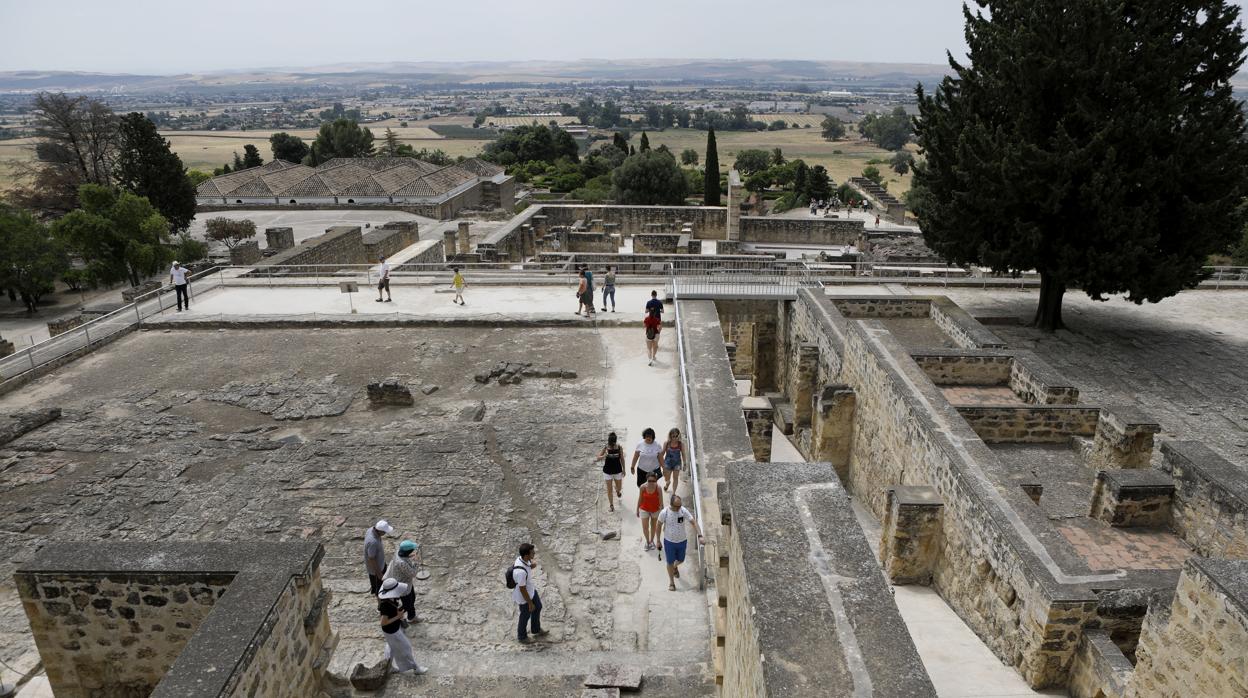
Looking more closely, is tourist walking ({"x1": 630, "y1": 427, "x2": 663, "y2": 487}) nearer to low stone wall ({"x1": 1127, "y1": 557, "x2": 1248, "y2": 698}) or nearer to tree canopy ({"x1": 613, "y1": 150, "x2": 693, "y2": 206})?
low stone wall ({"x1": 1127, "y1": 557, "x2": 1248, "y2": 698})

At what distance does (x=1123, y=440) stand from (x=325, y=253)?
2127cm

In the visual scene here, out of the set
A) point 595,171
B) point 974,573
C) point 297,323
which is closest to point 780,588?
point 974,573

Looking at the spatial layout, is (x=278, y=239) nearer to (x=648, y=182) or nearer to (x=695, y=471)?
(x=648, y=182)

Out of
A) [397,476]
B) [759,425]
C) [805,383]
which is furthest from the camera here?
[805,383]

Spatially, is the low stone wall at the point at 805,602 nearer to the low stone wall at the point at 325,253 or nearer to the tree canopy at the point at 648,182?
the low stone wall at the point at 325,253

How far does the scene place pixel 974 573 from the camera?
7367 mm

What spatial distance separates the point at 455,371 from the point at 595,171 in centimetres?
4499

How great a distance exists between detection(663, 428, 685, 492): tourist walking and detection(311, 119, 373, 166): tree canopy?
202 ft

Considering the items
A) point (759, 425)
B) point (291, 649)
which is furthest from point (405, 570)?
point (759, 425)

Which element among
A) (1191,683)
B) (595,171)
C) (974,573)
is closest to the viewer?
(1191,683)

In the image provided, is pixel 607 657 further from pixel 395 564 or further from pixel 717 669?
pixel 395 564

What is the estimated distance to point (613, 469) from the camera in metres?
8.37

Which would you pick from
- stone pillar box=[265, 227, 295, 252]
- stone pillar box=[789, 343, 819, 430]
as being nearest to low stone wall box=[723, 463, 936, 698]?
stone pillar box=[789, 343, 819, 430]

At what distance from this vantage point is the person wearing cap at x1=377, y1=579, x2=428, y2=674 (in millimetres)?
5703
